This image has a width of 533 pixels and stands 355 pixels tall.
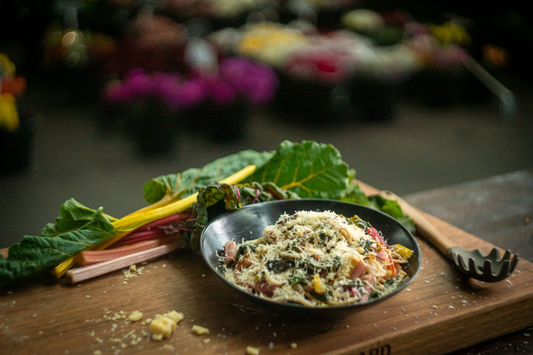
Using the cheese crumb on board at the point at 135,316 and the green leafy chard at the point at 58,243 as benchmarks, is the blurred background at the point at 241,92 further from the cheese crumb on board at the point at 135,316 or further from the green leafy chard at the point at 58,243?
the cheese crumb on board at the point at 135,316

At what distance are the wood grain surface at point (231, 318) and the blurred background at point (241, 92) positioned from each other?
73.4 inches

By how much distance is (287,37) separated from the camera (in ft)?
19.0

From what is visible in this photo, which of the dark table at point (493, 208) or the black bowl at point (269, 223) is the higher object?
the black bowl at point (269, 223)

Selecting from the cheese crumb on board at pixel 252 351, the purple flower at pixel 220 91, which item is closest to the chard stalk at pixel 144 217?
the cheese crumb on board at pixel 252 351

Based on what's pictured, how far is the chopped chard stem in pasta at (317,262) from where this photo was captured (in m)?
1.27

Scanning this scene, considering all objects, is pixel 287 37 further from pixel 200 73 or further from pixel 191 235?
pixel 191 235

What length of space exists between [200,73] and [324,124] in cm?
157

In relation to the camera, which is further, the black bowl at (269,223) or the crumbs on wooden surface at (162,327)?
the black bowl at (269,223)

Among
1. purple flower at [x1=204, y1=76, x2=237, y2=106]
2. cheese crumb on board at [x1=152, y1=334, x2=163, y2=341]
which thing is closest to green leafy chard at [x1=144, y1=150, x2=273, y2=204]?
cheese crumb on board at [x1=152, y1=334, x2=163, y2=341]

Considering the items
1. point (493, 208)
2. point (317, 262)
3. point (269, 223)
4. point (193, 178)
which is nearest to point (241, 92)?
point (193, 178)

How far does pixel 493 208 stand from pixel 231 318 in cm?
152

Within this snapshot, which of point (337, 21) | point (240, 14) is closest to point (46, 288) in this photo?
point (240, 14)

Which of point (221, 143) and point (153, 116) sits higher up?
point (153, 116)

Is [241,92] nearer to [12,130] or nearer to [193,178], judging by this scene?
[12,130]
